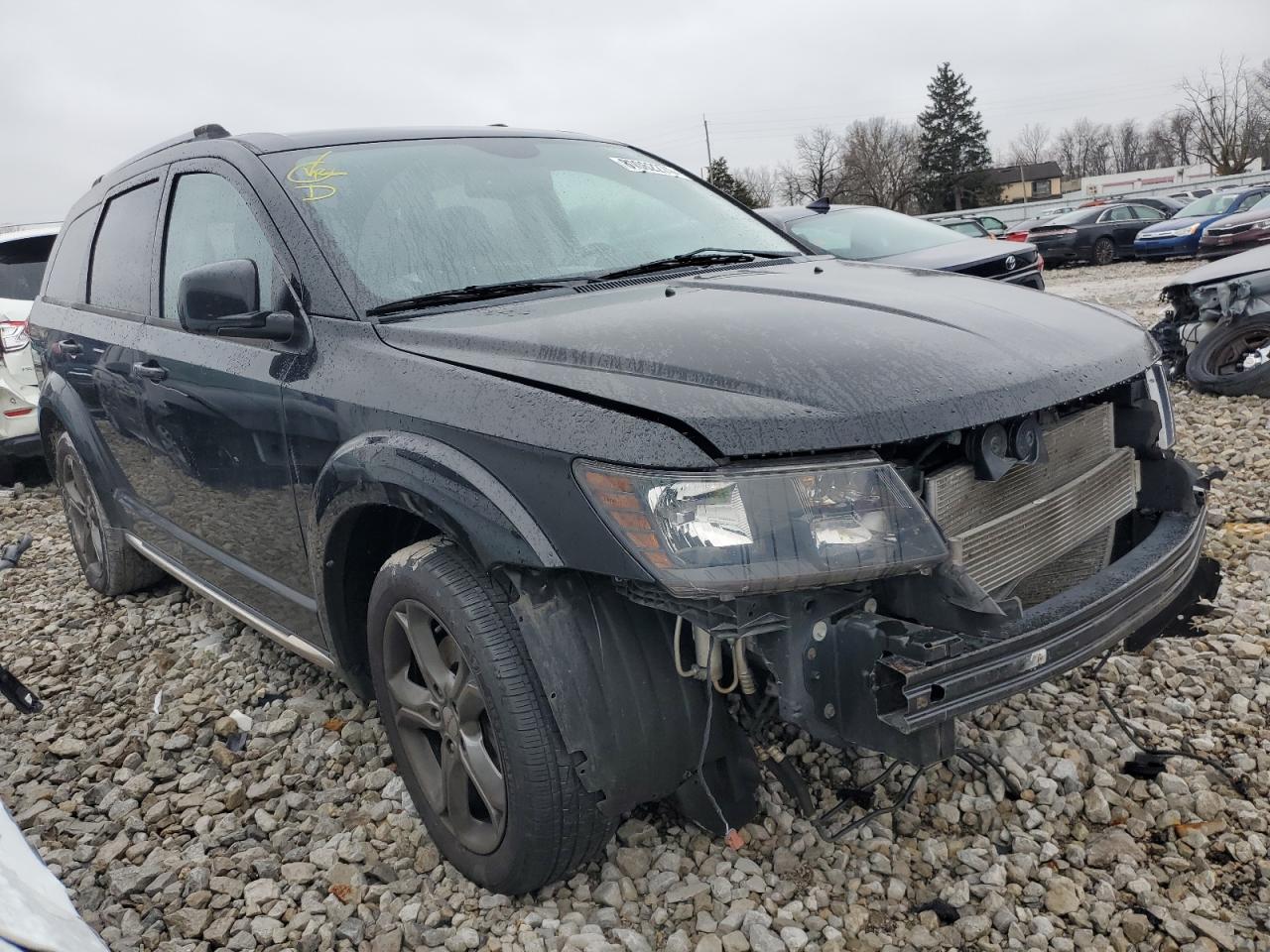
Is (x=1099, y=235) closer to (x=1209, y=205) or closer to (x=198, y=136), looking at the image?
(x=1209, y=205)

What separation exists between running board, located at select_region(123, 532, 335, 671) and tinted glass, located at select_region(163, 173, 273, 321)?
92 cm

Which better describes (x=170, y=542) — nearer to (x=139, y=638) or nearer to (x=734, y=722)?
(x=139, y=638)

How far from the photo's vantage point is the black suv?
1.74m

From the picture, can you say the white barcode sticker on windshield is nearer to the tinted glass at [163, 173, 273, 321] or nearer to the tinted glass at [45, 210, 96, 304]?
the tinted glass at [163, 173, 273, 321]

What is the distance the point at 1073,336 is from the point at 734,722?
111cm

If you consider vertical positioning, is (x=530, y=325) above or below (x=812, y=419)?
above

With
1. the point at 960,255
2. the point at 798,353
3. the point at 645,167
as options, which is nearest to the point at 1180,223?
the point at 960,255

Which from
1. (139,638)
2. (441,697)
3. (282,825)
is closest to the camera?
(441,697)

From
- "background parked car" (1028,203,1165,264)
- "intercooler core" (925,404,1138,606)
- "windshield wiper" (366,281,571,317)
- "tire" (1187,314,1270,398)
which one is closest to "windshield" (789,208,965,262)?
"tire" (1187,314,1270,398)

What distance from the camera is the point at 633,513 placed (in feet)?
5.63

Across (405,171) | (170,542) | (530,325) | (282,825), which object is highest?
(405,171)

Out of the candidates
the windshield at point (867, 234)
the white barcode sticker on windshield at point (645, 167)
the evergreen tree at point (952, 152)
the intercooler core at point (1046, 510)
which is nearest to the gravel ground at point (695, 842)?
the intercooler core at point (1046, 510)

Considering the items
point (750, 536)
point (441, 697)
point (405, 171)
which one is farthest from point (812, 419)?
point (405, 171)

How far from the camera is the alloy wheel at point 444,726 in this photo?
217cm
